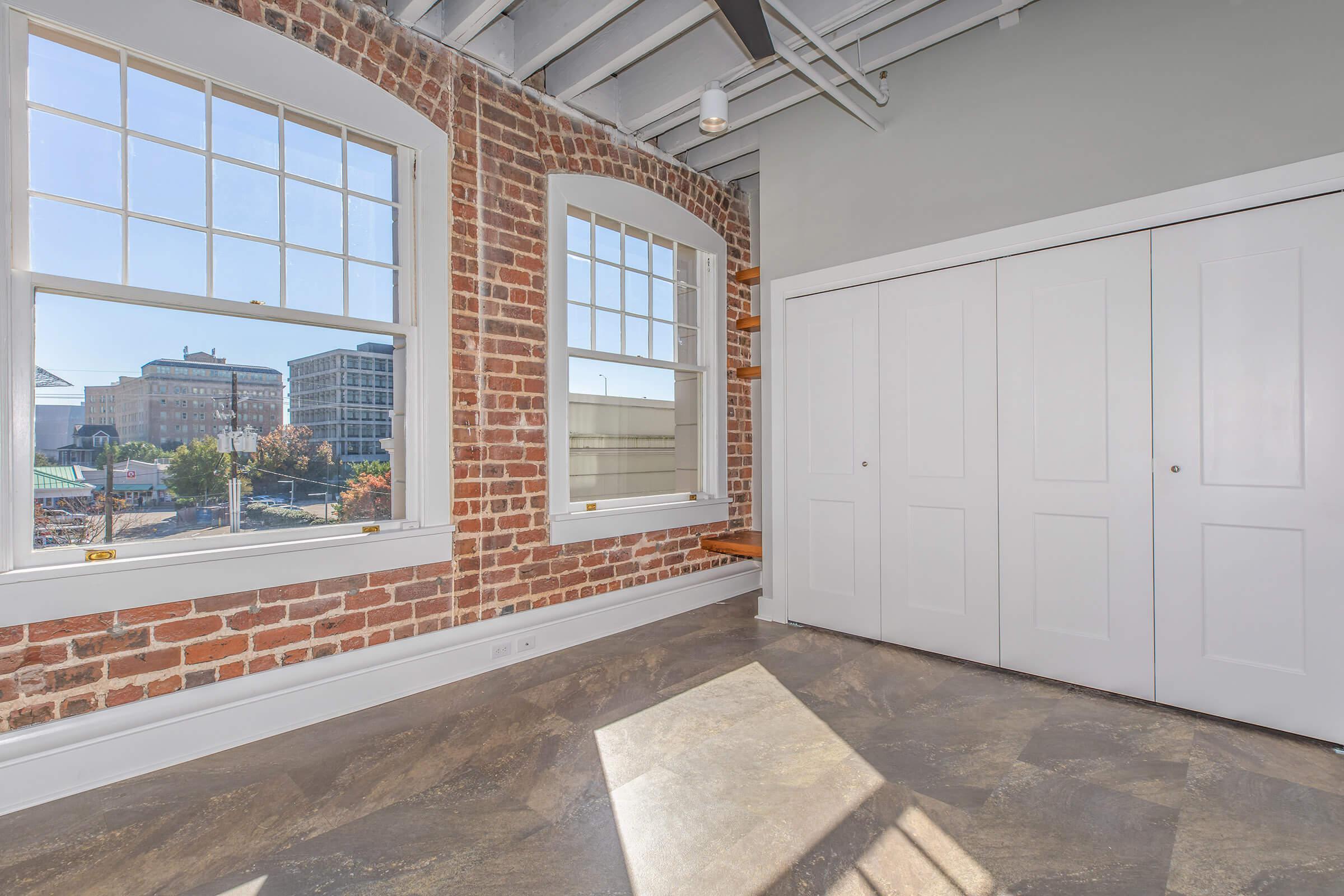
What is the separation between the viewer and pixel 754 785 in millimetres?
2324

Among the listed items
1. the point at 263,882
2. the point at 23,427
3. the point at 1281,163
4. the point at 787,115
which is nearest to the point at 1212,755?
the point at 1281,163

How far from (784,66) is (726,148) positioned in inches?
42.2

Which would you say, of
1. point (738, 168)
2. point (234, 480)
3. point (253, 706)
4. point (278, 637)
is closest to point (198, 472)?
point (234, 480)

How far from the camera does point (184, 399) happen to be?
263 cm

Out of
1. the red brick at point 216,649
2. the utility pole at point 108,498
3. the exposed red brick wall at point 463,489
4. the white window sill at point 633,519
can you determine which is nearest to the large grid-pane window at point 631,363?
the white window sill at point 633,519

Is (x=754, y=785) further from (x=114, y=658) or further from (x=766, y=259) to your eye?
(x=766, y=259)

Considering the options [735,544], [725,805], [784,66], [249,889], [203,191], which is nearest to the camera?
[249,889]

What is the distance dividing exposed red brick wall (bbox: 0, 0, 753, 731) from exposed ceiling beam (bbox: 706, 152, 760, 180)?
2.54ft

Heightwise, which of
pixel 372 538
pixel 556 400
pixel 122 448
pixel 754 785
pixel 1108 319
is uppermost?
pixel 1108 319

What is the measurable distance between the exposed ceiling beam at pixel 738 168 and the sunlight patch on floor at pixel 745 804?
157 inches

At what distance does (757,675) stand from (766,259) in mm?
2761

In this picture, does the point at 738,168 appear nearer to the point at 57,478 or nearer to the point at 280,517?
the point at 280,517

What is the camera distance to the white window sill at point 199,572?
7.34ft

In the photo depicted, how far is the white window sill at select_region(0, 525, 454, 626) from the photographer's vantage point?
88.1 inches
